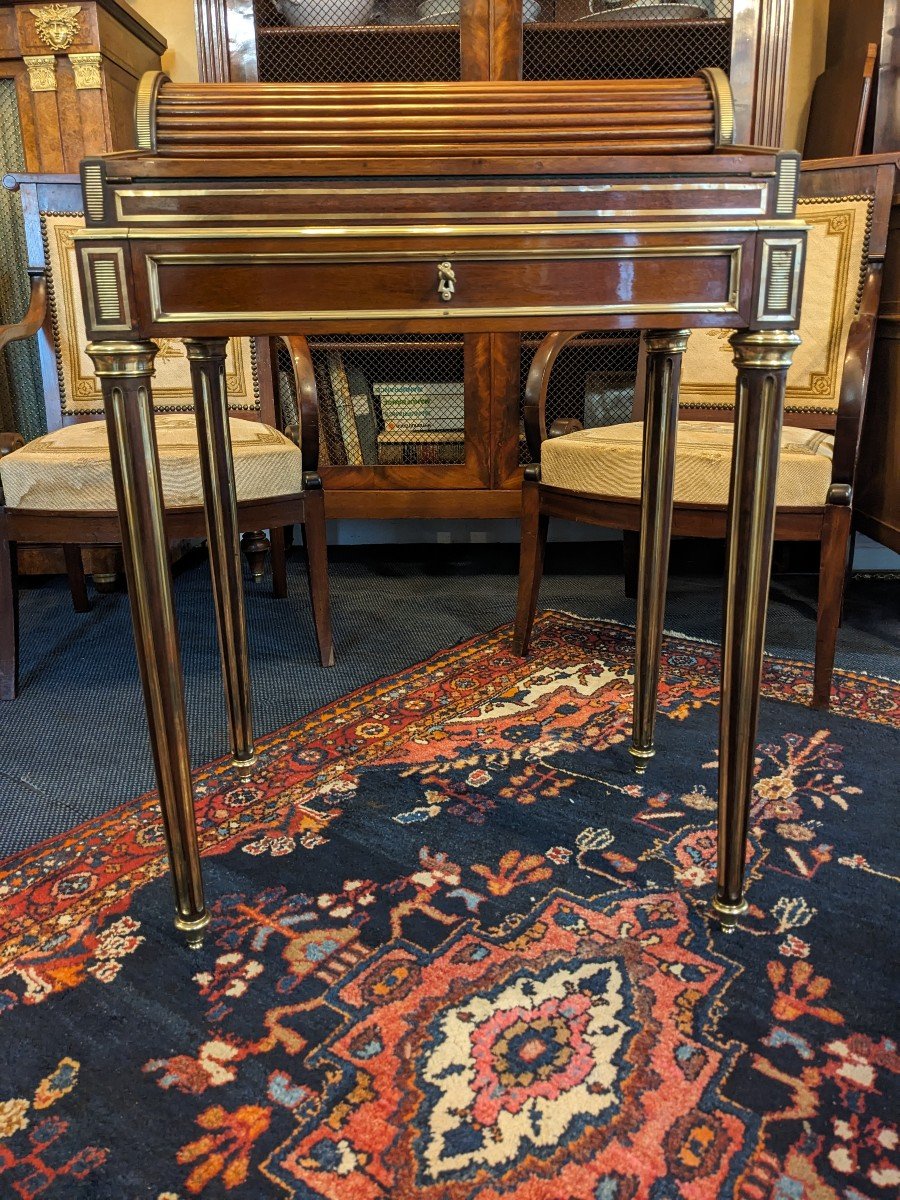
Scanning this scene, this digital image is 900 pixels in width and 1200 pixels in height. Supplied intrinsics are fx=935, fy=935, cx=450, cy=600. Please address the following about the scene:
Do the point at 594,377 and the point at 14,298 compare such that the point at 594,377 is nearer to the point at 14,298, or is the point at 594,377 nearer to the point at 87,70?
the point at 87,70

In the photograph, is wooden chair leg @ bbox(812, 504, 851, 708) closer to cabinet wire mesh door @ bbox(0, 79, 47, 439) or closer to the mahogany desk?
the mahogany desk

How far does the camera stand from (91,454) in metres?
1.82

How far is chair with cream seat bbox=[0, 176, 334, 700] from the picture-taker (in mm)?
1793

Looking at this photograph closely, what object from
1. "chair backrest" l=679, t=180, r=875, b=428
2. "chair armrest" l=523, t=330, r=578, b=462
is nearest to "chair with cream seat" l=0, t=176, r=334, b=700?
"chair armrest" l=523, t=330, r=578, b=462

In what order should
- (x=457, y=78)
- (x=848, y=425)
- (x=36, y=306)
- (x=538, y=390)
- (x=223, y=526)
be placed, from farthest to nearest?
(x=457, y=78), (x=36, y=306), (x=538, y=390), (x=848, y=425), (x=223, y=526)

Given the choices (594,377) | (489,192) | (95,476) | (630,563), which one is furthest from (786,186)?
(594,377)

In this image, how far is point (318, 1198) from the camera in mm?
775

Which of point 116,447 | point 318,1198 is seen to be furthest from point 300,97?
point 318,1198

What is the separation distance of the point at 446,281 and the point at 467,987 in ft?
2.45

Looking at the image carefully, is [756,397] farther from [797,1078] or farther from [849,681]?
[849,681]

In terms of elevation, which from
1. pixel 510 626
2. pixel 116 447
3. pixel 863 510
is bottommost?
pixel 510 626

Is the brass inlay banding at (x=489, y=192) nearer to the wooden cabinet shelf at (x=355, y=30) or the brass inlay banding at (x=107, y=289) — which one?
the brass inlay banding at (x=107, y=289)

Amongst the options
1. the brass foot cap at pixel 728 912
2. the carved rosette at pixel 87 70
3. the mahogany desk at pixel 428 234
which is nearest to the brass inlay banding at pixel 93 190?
the mahogany desk at pixel 428 234

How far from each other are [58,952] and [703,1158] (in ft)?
2.41
